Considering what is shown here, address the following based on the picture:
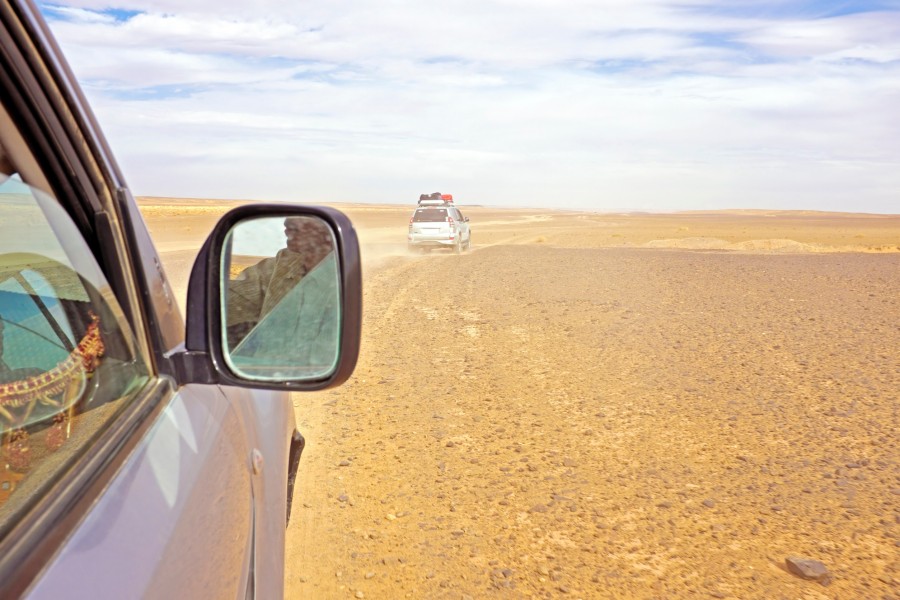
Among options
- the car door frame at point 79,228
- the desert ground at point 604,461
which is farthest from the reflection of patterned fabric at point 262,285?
the desert ground at point 604,461

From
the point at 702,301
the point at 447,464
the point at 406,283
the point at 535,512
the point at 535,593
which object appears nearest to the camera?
the point at 535,593

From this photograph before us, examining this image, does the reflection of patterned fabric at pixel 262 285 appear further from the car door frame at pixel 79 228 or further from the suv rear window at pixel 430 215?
the suv rear window at pixel 430 215

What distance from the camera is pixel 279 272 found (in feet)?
6.14

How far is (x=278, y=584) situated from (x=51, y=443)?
3.23 feet

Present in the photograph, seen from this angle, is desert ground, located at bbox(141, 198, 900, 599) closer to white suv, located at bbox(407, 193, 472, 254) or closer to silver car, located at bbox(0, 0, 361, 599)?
silver car, located at bbox(0, 0, 361, 599)

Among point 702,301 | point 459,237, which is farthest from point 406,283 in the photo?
point 459,237

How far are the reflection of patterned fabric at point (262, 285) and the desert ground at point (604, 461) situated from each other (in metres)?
2.19

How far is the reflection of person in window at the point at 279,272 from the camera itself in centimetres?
166

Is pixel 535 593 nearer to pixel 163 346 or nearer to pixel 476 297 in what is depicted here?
pixel 163 346

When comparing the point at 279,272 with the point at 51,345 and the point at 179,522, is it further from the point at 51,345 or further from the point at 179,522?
the point at 179,522

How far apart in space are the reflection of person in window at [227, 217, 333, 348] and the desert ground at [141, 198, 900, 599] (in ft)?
7.21

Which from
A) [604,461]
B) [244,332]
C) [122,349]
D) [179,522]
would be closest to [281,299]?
[244,332]

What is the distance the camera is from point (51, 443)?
52.8 inches

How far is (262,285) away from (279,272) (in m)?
0.07
